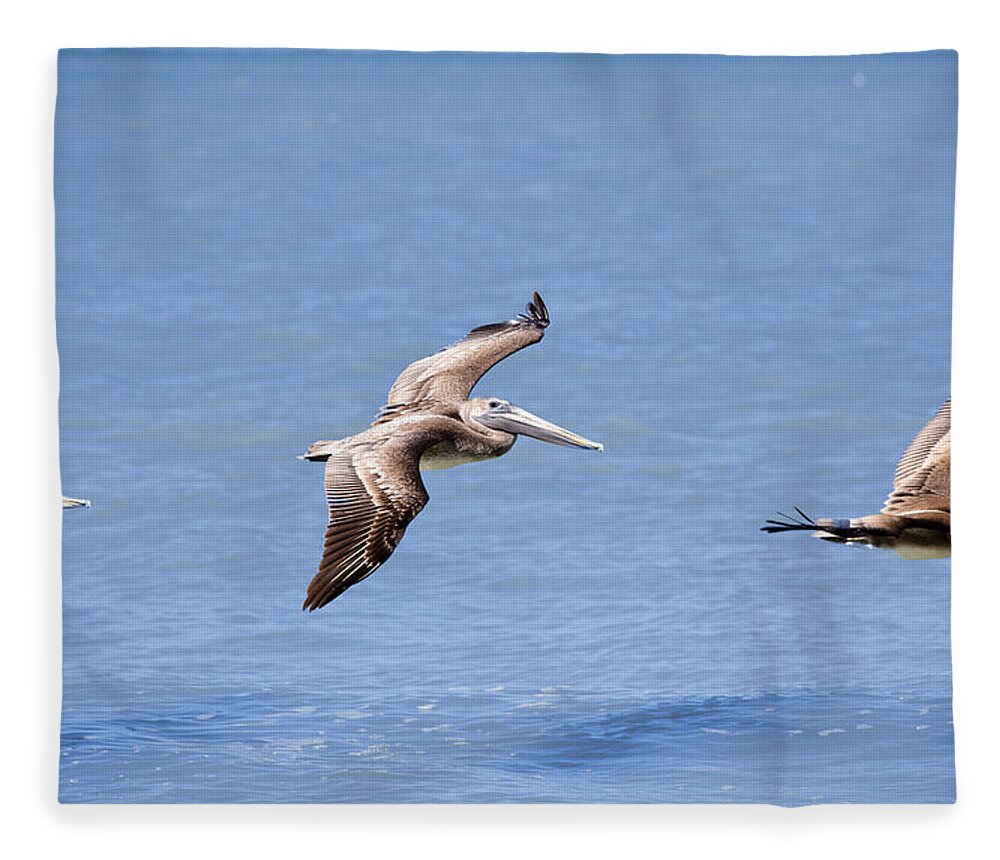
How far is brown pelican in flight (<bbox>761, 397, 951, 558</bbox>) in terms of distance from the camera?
8.34ft

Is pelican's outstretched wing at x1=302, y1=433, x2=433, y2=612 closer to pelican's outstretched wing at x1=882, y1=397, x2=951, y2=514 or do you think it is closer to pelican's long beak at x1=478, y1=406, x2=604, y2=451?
pelican's long beak at x1=478, y1=406, x2=604, y2=451

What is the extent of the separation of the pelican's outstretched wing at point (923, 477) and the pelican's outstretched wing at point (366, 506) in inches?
36.0

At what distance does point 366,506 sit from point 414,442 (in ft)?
0.50

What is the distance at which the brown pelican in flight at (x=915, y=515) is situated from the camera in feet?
8.34

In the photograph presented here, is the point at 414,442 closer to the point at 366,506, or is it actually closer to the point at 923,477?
the point at 366,506

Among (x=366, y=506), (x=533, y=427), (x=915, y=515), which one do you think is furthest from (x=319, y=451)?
(x=915, y=515)

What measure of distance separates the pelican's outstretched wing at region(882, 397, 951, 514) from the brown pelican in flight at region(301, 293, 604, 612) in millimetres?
586

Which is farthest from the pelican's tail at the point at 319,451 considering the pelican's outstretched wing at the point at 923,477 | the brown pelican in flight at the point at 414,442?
the pelican's outstretched wing at the point at 923,477

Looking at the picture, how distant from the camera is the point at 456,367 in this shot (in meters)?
2.54

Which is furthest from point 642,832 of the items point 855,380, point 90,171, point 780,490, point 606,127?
point 90,171

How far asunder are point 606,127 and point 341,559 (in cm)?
98

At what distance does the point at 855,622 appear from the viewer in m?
2.55

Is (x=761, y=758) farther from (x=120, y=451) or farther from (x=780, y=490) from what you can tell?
(x=120, y=451)

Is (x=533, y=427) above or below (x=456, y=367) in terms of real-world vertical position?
below
